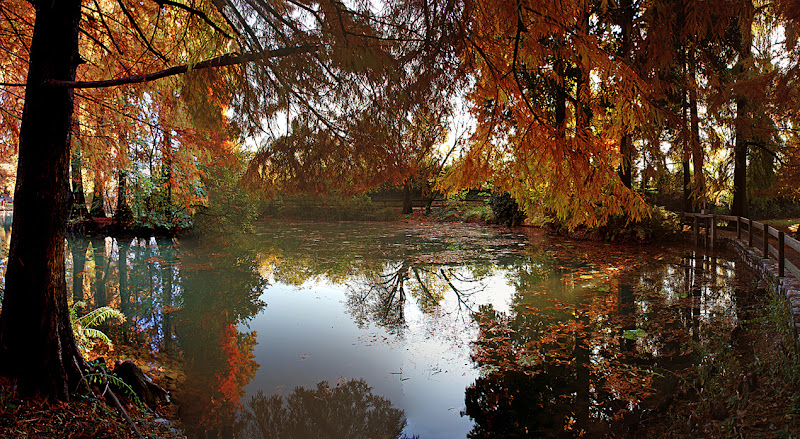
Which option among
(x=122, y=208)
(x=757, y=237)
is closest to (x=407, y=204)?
(x=122, y=208)

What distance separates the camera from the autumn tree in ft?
9.66

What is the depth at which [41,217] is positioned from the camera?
116 inches

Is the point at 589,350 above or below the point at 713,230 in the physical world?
below

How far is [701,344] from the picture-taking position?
5.06 m

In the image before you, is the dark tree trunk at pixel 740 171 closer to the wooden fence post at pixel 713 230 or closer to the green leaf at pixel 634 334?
the wooden fence post at pixel 713 230

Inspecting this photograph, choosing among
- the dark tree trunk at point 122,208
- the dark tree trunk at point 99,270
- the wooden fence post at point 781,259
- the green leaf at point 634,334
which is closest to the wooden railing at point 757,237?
the wooden fence post at point 781,259

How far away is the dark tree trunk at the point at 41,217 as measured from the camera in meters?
2.94

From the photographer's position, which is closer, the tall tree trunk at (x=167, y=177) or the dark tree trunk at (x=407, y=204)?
the tall tree trunk at (x=167, y=177)

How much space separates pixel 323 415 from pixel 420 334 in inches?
86.6

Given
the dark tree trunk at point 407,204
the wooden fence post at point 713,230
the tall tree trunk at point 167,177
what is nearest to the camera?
the tall tree trunk at point 167,177

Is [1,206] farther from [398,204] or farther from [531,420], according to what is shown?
[531,420]

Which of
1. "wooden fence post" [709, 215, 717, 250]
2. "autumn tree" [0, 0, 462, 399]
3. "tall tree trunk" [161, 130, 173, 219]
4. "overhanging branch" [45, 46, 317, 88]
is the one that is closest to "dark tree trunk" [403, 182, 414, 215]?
"tall tree trunk" [161, 130, 173, 219]

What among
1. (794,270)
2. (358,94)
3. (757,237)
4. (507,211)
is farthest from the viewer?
(507,211)

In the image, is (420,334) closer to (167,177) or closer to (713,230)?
(167,177)
